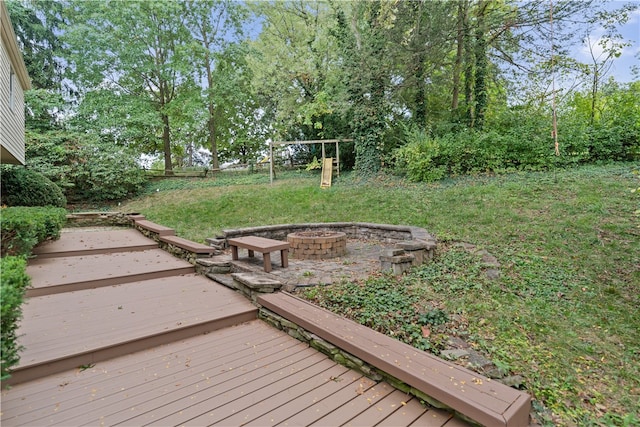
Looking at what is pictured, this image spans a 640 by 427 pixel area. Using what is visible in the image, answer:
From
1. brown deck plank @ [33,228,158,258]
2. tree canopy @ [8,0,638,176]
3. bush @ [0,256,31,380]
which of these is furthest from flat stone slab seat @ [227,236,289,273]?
tree canopy @ [8,0,638,176]

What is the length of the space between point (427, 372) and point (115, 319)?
2.86 m

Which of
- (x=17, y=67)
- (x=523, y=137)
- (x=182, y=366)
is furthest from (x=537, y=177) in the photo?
(x=17, y=67)

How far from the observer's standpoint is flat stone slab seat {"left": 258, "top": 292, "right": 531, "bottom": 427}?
5.41 ft

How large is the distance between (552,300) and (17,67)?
11665 millimetres

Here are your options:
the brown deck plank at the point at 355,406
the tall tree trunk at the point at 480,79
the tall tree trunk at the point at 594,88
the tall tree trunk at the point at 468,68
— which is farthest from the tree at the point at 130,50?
the tall tree trunk at the point at 594,88

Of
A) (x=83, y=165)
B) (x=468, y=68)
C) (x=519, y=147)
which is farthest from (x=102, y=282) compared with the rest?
(x=468, y=68)

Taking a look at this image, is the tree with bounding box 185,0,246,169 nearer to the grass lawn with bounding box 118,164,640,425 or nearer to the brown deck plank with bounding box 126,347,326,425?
the grass lawn with bounding box 118,164,640,425

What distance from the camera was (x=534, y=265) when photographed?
3.96 metres

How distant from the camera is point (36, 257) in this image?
4879 mm

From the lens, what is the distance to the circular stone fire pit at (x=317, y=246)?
5.10 meters

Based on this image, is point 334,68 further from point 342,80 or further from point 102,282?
point 102,282

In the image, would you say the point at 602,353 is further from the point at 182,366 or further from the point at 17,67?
the point at 17,67

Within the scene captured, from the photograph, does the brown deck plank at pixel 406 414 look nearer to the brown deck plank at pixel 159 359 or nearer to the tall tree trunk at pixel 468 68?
the brown deck plank at pixel 159 359

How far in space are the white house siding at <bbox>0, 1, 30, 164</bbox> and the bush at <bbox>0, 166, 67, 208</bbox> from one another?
1.28ft
